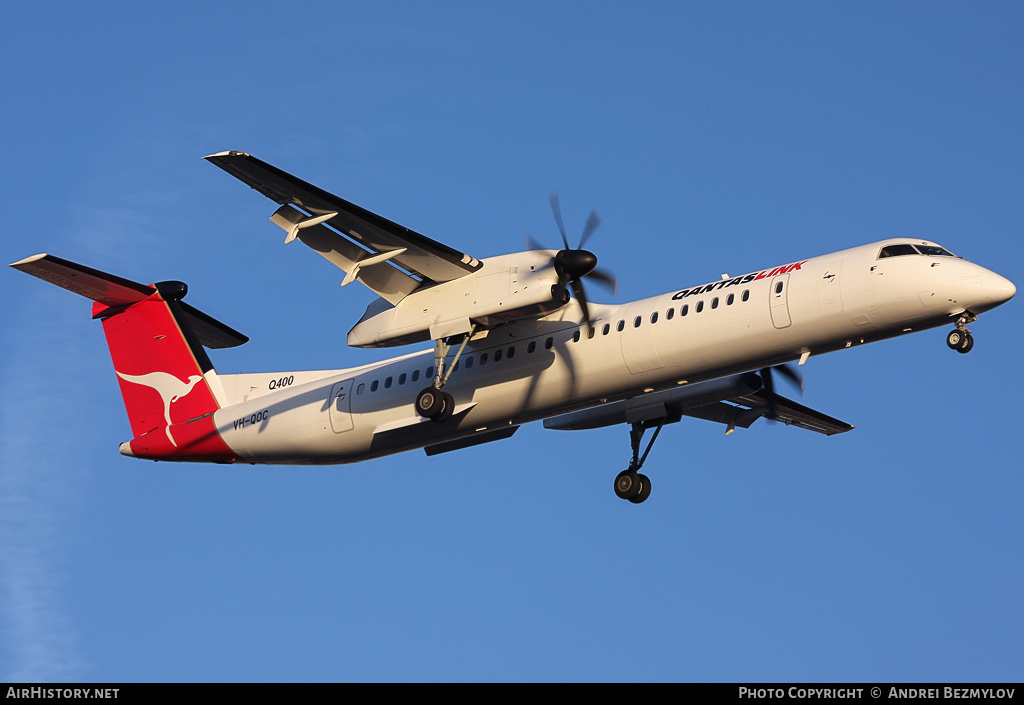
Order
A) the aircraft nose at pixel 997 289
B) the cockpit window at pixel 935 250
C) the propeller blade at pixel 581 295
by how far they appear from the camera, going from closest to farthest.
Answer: the aircraft nose at pixel 997 289 < the cockpit window at pixel 935 250 < the propeller blade at pixel 581 295

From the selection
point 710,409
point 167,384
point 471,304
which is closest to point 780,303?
point 471,304

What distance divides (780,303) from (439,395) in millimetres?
5499

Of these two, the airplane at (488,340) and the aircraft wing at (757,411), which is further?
the aircraft wing at (757,411)

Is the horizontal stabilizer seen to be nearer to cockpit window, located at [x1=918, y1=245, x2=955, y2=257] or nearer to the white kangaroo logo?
the white kangaroo logo

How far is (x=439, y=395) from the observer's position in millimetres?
18719

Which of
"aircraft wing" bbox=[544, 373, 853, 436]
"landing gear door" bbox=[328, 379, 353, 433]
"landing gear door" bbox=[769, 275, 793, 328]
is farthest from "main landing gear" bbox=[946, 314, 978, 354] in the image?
"landing gear door" bbox=[328, 379, 353, 433]

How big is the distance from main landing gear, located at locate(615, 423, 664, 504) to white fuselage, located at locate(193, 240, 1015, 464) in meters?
2.88

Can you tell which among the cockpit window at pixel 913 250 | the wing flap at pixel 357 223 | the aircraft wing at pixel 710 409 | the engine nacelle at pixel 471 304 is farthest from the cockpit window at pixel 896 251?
the wing flap at pixel 357 223

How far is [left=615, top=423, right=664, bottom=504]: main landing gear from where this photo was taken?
21250mm

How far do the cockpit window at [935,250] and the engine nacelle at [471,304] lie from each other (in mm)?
5175

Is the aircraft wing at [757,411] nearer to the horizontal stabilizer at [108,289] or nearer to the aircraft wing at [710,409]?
the aircraft wing at [710,409]

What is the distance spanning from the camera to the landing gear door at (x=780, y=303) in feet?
55.6
